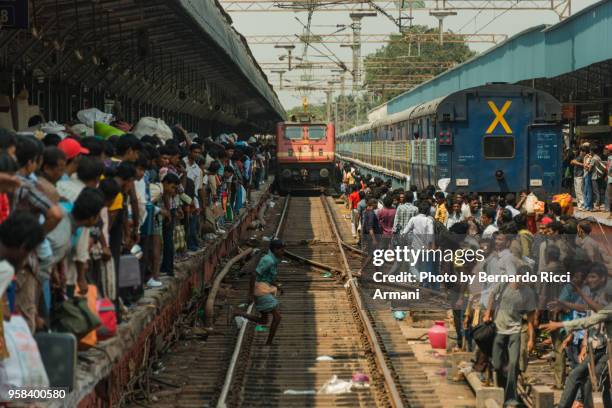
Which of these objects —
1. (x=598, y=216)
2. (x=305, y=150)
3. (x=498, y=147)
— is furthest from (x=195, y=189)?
(x=305, y=150)

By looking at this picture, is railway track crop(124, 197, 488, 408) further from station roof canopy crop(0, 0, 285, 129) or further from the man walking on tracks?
station roof canopy crop(0, 0, 285, 129)

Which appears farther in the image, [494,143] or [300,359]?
[494,143]

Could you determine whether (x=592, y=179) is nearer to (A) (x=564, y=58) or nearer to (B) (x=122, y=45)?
(A) (x=564, y=58)

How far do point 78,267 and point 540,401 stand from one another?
4.13m

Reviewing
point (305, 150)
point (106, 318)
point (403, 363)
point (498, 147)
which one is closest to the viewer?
point (106, 318)

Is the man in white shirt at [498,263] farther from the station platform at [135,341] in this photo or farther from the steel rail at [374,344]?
the station platform at [135,341]

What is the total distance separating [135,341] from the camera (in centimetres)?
980

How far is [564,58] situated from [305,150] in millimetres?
14639

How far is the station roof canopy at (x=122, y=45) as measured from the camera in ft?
45.1

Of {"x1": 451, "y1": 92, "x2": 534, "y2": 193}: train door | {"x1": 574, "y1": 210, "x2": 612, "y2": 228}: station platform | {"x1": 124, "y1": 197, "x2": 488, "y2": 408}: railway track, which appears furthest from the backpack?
{"x1": 451, "y1": 92, "x2": 534, "y2": 193}: train door

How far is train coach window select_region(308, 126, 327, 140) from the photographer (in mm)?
40469

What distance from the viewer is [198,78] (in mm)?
29016

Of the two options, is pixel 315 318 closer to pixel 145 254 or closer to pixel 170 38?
pixel 145 254

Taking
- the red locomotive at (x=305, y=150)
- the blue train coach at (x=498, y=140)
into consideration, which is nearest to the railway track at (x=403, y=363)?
the blue train coach at (x=498, y=140)
